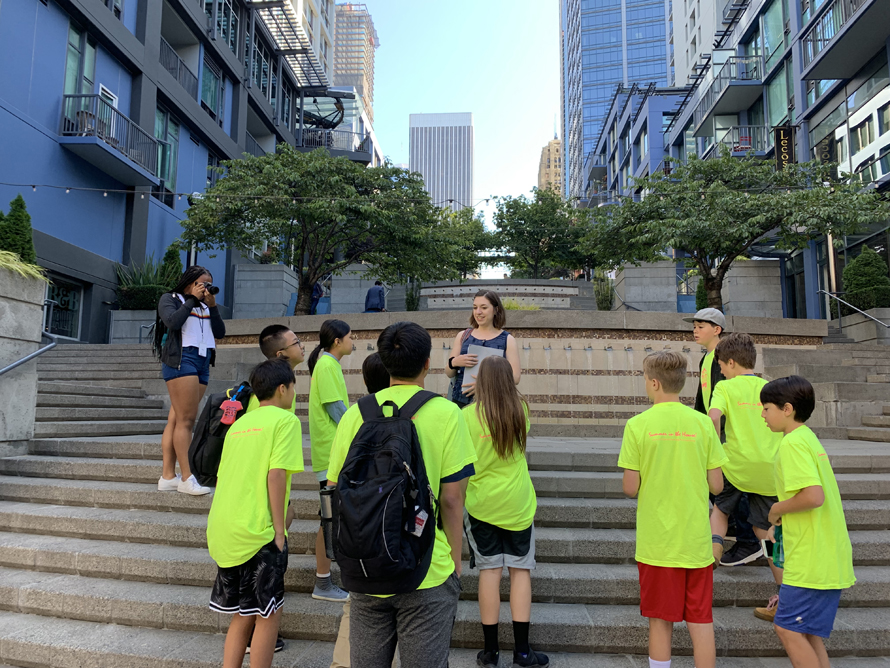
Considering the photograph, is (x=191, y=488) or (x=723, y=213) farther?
(x=723, y=213)

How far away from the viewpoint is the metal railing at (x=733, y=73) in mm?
26516

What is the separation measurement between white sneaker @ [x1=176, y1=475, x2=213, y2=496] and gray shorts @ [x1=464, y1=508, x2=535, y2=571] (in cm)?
278

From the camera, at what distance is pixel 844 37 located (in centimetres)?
1861

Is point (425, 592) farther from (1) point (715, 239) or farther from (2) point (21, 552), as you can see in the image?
(1) point (715, 239)

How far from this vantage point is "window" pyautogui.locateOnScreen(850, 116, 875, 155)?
1868 centimetres

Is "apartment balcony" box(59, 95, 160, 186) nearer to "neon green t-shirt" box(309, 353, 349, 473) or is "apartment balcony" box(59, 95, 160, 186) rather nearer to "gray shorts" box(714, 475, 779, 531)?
"neon green t-shirt" box(309, 353, 349, 473)

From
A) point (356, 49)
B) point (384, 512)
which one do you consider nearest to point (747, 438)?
point (384, 512)

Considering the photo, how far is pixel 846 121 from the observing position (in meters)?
20.2

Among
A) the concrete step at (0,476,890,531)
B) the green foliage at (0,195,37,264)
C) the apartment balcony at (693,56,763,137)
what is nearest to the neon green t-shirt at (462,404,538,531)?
the concrete step at (0,476,890,531)

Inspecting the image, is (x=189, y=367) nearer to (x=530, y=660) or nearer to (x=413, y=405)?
(x=413, y=405)

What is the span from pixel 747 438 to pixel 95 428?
722 centimetres

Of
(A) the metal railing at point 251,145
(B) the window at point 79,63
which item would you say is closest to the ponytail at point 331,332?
(B) the window at point 79,63

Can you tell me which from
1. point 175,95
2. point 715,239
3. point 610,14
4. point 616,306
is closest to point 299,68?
point 175,95

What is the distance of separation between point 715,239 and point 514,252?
20096 mm
